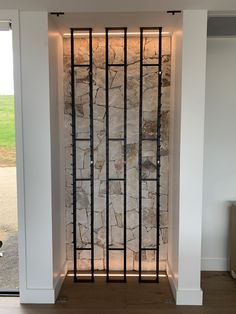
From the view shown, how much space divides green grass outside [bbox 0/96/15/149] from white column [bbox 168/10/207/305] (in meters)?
1.42

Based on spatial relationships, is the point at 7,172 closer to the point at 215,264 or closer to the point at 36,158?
the point at 36,158

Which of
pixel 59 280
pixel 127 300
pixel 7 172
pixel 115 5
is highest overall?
pixel 115 5

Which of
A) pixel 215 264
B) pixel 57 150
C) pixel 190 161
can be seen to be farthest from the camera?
pixel 215 264

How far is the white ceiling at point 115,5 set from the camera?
258 centimetres

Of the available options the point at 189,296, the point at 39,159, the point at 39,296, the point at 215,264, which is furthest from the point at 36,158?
the point at 215,264

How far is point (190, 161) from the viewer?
294 centimetres

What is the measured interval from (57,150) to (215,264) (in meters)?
2.04

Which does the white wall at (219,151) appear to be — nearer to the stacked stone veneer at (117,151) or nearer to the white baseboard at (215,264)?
the white baseboard at (215,264)

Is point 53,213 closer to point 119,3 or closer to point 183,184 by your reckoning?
point 183,184

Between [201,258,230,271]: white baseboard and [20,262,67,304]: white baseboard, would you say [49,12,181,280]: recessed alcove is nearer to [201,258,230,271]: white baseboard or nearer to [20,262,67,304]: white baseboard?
[201,258,230,271]: white baseboard

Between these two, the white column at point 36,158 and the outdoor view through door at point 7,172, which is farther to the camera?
the outdoor view through door at point 7,172

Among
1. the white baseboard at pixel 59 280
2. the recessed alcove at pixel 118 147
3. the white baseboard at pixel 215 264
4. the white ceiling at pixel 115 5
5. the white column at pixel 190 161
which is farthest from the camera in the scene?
the white baseboard at pixel 215 264

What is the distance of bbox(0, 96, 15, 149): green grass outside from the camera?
9.98 feet

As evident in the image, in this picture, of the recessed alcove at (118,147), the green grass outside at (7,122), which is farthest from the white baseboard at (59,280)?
the green grass outside at (7,122)
